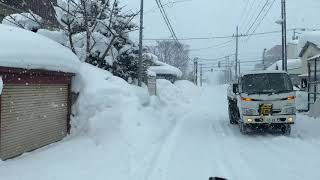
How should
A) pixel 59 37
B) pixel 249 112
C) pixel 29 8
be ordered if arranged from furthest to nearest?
1. pixel 29 8
2. pixel 59 37
3. pixel 249 112

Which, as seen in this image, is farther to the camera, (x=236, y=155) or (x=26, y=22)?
(x=26, y=22)

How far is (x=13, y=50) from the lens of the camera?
1034 centimetres

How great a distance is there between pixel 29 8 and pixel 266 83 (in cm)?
1497

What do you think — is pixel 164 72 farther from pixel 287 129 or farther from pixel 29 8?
pixel 287 129

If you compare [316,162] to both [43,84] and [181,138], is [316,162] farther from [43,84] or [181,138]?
[43,84]

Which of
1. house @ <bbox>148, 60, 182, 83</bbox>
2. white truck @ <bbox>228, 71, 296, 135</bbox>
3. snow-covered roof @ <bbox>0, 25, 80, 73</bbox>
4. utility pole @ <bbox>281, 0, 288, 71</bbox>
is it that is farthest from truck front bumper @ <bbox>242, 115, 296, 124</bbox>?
house @ <bbox>148, 60, 182, 83</bbox>

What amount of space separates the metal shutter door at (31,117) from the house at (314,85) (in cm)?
1236

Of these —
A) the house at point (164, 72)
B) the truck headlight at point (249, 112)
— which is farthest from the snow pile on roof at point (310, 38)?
the truck headlight at point (249, 112)

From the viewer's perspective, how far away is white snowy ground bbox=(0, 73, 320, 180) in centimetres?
946

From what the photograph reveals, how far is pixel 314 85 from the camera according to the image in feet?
77.0

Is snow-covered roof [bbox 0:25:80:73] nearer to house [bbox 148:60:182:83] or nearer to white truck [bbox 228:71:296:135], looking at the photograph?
white truck [bbox 228:71:296:135]

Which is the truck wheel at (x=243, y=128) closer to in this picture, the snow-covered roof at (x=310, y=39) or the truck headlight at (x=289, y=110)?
the truck headlight at (x=289, y=110)

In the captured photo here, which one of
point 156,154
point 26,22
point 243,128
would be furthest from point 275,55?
point 156,154

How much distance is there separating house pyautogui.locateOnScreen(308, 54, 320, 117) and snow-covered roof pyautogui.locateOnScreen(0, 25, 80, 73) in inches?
488
